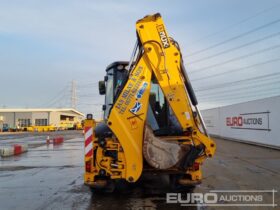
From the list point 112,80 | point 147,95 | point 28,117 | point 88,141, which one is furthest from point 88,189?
point 28,117

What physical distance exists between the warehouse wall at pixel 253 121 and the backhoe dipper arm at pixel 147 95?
1493 centimetres

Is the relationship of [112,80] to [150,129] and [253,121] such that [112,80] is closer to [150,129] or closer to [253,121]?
[150,129]

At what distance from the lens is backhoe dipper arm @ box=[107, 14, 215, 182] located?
7.02m

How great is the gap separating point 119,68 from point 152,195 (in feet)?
10.6

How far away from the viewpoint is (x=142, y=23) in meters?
7.45

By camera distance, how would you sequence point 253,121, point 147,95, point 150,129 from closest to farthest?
1. point 150,129
2. point 147,95
3. point 253,121

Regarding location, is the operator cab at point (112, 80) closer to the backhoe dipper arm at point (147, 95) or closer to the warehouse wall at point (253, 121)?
the backhoe dipper arm at point (147, 95)

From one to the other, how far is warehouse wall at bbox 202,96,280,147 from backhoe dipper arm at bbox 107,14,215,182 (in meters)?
14.9

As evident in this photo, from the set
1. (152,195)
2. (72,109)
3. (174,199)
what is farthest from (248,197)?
(72,109)

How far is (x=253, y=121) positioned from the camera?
24.2 meters

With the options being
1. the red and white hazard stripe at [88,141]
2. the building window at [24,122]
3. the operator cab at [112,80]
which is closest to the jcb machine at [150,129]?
the red and white hazard stripe at [88,141]

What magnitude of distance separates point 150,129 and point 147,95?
74cm

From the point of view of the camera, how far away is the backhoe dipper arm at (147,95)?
7023 mm

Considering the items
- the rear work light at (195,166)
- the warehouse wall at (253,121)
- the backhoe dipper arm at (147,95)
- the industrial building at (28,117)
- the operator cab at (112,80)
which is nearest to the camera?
the backhoe dipper arm at (147,95)
